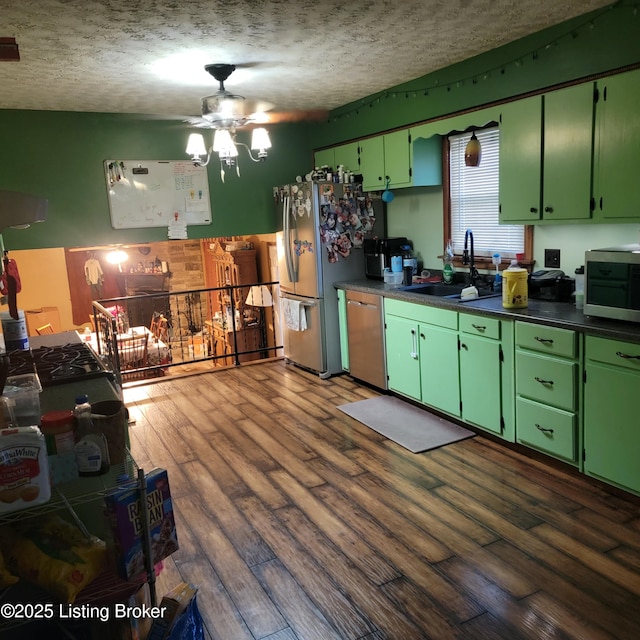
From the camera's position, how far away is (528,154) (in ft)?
11.5

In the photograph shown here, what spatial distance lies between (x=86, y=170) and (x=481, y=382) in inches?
148

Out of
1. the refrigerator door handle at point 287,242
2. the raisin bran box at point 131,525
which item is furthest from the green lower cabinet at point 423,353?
the raisin bran box at point 131,525

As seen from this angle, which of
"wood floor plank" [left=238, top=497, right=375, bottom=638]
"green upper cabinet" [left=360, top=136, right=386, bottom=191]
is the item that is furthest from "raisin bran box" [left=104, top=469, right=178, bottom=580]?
"green upper cabinet" [left=360, top=136, right=386, bottom=191]

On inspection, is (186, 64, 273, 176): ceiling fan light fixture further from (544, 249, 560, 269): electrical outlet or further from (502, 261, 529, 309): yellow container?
(544, 249, 560, 269): electrical outlet

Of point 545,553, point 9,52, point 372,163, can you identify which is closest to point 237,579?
point 545,553

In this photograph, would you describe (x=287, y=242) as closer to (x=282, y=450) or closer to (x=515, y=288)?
(x=282, y=450)

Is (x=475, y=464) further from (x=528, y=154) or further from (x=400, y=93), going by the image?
(x=400, y=93)

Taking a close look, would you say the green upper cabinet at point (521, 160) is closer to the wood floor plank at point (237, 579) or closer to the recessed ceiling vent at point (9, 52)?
the wood floor plank at point (237, 579)

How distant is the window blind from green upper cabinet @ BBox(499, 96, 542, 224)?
0.32m

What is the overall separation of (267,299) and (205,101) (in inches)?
123

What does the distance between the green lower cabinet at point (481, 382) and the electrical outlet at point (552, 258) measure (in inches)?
27.6

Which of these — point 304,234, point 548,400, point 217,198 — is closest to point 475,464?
point 548,400

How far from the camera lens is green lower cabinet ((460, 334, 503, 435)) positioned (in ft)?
11.7

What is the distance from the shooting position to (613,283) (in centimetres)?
A: 291
